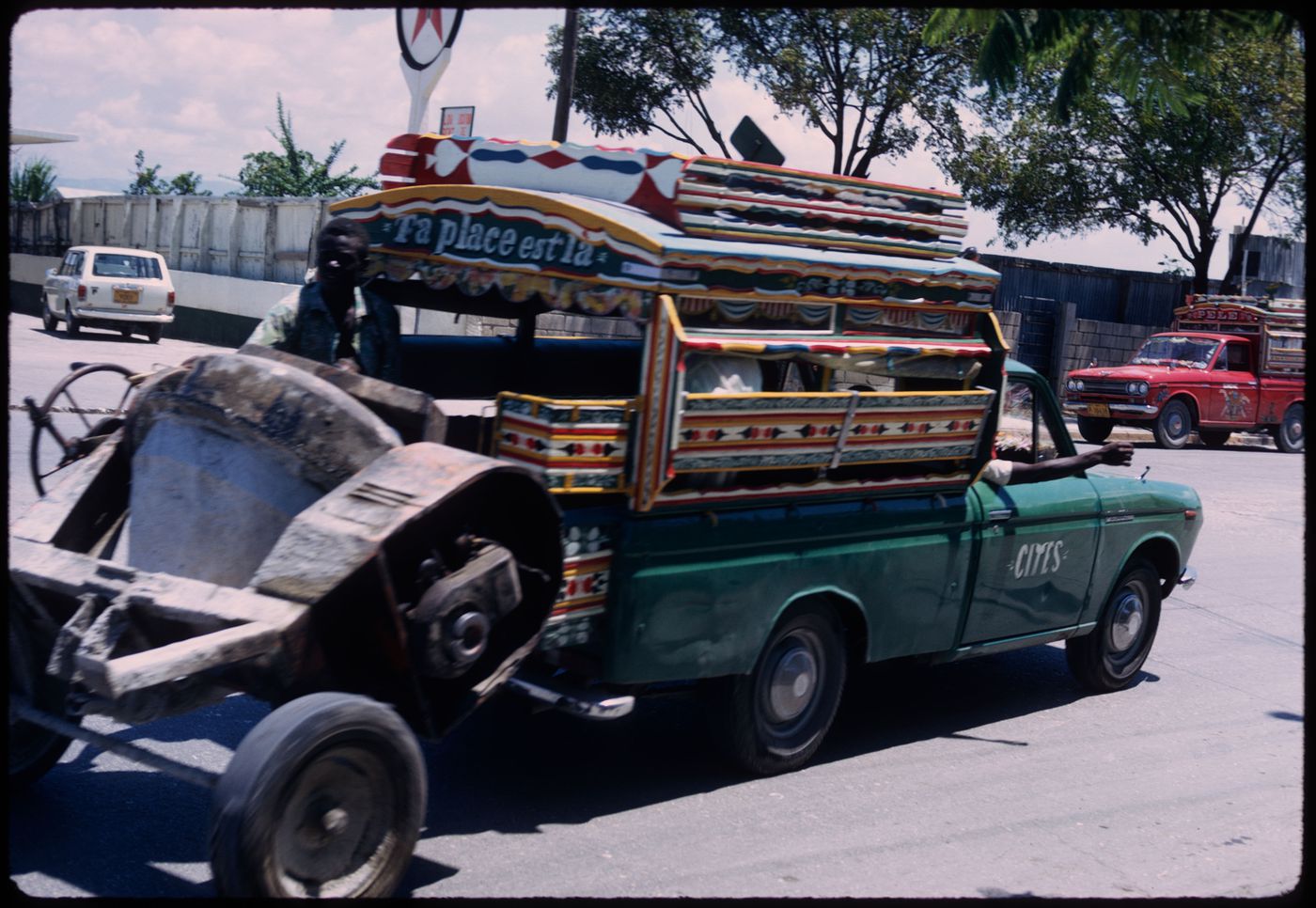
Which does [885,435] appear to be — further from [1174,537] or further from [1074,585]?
[1174,537]

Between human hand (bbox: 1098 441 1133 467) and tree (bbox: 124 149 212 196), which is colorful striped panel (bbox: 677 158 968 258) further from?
tree (bbox: 124 149 212 196)

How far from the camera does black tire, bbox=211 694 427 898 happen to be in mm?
3615

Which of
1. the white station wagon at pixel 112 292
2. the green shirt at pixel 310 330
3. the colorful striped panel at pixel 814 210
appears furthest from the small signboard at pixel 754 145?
the white station wagon at pixel 112 292

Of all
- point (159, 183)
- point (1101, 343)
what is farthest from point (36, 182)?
point (1101, 343)

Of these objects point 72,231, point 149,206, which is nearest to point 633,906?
point 149,206

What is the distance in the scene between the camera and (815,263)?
18.4 ft

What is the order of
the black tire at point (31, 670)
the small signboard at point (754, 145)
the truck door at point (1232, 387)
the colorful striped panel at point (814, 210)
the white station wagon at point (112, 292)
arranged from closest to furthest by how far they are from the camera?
the black tire at point (31, 670), the colorful striped panel at point (814, 210), the small signboard at point (754, 145), the truck door at point (1232, 387), the white station wagon at point (112, 292)

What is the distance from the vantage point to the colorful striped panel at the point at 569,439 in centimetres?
482

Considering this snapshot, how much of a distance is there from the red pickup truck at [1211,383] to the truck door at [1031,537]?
15.3m

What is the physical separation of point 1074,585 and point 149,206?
28.9 m

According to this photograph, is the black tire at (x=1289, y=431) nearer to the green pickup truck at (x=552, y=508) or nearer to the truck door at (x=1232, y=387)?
the truck door at (x=1232, y=387)

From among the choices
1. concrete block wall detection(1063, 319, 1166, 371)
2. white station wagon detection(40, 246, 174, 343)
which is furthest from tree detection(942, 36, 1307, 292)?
white station wagon detection(40, 246, 174, 343)

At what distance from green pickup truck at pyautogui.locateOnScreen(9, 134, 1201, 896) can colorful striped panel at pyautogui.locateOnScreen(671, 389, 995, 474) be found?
0.6 inches

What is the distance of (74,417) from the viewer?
12.6 metres
